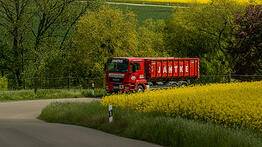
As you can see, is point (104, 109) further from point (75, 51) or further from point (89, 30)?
point (75, 51)

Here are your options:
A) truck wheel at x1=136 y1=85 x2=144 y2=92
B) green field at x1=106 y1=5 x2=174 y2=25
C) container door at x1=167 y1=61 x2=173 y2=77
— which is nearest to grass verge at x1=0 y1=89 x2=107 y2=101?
truck wheel at x1=136 y1=85 x2=144 y2=92

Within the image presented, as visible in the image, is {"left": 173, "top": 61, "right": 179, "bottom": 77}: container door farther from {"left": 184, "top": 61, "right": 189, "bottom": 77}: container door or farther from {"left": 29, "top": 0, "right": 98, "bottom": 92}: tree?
{"left": 29, "top": 0, "right": 98, "bottom": 92}: tree

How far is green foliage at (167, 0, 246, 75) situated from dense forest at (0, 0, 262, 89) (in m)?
0.09

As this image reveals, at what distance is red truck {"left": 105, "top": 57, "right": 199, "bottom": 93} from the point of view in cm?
3098

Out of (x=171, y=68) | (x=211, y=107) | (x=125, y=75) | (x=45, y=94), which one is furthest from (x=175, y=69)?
(x=211, y=107)

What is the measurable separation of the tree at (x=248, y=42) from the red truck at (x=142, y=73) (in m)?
8.71

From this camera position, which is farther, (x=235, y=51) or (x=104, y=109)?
(x=235, y=51)

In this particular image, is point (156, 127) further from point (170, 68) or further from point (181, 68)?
point (181, 68)

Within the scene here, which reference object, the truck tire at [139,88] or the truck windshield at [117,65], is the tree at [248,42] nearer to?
the truck tire at [139,88]

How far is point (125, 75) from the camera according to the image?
101 ft

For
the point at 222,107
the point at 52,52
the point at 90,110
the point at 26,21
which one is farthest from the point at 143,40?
the point at 222,107

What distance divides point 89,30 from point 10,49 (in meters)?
7.93

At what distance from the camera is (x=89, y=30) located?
38219 mm

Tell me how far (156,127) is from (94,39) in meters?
25.3
